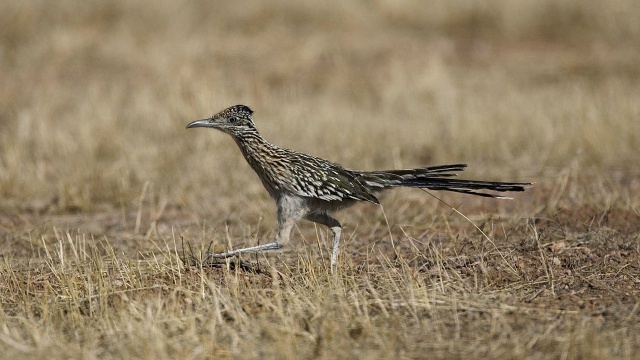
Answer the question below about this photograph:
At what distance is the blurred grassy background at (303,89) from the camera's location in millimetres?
9734

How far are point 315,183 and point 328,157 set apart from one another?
413cm

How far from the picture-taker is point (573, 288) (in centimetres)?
556

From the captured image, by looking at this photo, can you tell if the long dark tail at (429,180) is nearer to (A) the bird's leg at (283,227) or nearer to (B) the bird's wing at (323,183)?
(B) the bird's wing at (323,183)

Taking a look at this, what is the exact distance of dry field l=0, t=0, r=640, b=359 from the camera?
16.0ft

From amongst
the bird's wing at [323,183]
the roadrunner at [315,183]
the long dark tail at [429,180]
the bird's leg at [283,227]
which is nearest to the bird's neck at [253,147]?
the roadrunner at [315,183]

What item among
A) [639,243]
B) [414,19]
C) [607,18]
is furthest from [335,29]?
[639,243]

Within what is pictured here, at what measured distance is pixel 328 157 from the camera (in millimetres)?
10180

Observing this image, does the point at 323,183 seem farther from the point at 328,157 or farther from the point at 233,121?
the point at 328,157

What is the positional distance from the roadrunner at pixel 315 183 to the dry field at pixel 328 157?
0.21 metres

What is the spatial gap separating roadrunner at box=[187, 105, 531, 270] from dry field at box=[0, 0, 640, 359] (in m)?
0.21

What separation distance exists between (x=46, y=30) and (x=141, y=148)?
6107 mm

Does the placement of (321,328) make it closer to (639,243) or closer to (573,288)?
(573,288)

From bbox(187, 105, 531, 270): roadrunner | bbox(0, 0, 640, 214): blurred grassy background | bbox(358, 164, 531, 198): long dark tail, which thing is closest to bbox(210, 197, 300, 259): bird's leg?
bbox(187, 105, 531, 270): roadrunner

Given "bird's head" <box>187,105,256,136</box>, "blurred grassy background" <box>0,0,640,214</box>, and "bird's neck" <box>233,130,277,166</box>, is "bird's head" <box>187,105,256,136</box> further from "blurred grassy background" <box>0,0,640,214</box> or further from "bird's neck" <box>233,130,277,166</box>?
"blurred grassy background" <box>0,0,640,214</box>
